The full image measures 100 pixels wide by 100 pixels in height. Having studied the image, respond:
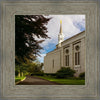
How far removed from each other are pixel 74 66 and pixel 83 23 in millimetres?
1020

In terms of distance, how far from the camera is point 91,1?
2537mm

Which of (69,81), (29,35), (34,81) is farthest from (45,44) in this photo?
(69,81)

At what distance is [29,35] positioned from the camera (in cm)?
300

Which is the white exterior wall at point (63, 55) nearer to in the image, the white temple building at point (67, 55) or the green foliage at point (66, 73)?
the white temple building at point (67, 55)

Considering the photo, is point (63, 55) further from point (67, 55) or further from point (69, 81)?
point (69, 81)

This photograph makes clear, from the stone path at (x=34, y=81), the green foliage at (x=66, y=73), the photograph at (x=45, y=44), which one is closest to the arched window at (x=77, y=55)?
the photograph at (x=45, y=44)

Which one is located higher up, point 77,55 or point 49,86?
point 77,55

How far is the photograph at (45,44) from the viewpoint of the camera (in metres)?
2.88

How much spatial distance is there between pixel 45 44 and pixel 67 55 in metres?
0.74

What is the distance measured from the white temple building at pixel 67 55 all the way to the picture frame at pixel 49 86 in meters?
0.41

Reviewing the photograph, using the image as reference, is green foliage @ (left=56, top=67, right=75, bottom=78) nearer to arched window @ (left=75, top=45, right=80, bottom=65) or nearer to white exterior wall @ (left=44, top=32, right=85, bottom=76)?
white exterior wall @ (left=44, top=32, right=85, bottom=76)

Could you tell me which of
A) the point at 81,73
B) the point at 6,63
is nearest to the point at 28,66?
the point at 6,63

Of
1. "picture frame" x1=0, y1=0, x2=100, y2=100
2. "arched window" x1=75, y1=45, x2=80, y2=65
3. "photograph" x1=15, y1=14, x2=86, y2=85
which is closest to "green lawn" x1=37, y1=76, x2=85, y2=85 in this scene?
"photograph" x1=15, y1=14, x2=86, y2=85

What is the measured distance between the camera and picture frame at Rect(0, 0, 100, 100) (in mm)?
2488
